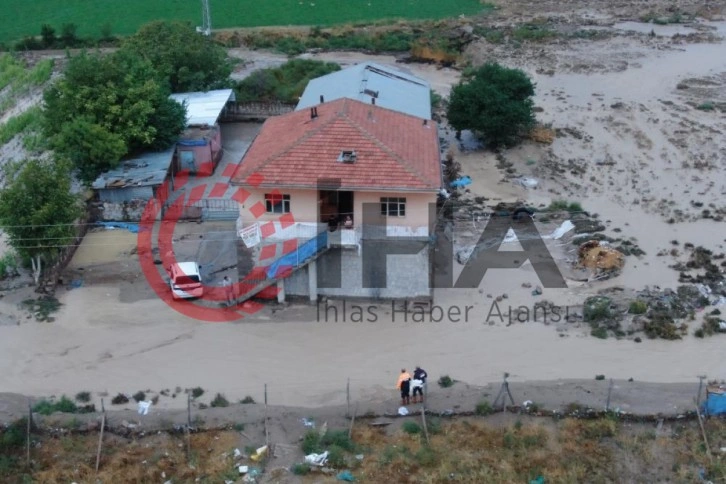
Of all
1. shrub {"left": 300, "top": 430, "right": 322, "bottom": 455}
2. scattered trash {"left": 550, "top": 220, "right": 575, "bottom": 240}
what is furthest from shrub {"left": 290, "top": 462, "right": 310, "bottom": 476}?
scattered trash {"left": 550, "top": 220, "right": 575, "bottom": 240}

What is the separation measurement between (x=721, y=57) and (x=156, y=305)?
38.8m

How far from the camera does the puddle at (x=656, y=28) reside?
55.4 m

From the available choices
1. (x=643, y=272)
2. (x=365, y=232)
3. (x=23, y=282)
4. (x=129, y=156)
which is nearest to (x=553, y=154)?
(x=643, y=272)

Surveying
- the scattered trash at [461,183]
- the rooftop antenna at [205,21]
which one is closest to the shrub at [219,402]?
the scattered trash at [461,183]

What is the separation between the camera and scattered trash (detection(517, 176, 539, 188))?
34312 millimetres

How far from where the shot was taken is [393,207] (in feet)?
86.2

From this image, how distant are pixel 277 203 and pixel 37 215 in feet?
25.3

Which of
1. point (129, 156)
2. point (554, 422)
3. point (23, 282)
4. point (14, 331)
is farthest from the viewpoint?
point (129, 156)

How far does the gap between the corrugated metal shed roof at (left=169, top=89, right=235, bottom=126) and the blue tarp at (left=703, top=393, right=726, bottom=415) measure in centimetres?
2318

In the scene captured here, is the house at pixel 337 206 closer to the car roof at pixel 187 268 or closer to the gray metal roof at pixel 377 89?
the car roof at pixel 187 268

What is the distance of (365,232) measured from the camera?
86.8ft

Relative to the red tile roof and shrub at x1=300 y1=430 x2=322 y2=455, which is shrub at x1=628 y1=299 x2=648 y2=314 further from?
shrub at x1=300 y1=430 x2=322 y2=455

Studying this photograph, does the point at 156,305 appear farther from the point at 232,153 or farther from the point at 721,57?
the point at 721,57

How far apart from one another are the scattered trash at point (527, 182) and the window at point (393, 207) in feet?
31.8
